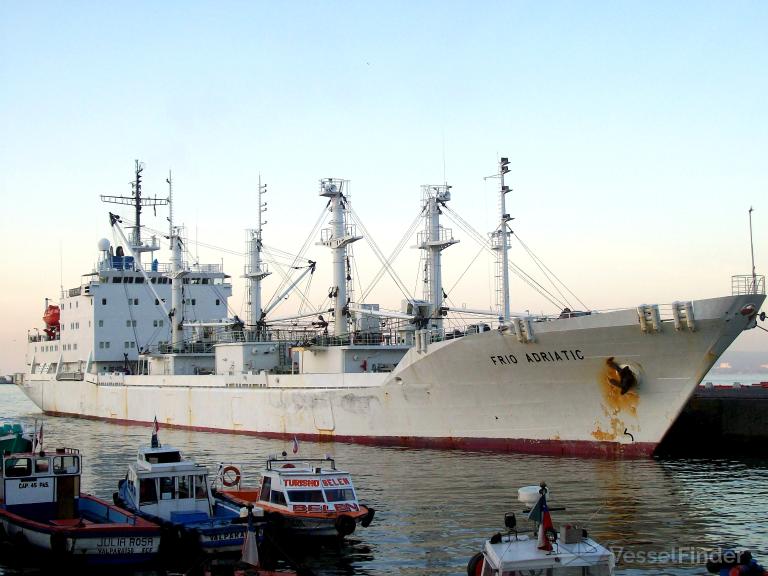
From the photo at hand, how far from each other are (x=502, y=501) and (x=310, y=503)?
5236 mm

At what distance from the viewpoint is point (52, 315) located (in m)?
58.3

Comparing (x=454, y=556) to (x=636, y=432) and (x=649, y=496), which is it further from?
(x=636, y=432)

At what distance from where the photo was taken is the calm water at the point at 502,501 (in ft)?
53.2

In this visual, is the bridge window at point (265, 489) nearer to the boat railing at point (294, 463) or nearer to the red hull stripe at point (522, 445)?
the boat railing at point (294, 463)

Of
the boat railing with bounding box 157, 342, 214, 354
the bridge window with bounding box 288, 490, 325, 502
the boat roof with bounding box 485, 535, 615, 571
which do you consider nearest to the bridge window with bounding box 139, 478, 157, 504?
the bridge window with bounding box 288, 490, 325, 502

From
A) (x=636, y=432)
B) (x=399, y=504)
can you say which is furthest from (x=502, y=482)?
(x=636, y=432)

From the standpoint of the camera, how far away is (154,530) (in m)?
16.2

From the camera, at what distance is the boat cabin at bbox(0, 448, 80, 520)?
59.0 feet

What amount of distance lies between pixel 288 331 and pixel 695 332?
2103cm

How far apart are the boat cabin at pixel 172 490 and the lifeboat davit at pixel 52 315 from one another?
43032 mm

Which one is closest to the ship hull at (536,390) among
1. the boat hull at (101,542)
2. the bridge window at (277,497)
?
the bridge window at (277,497)

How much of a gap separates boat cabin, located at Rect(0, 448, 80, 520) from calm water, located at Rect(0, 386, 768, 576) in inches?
74.8

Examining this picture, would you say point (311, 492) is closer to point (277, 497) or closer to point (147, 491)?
point (277, 497)

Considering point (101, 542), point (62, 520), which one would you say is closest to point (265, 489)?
point (101, 542)
